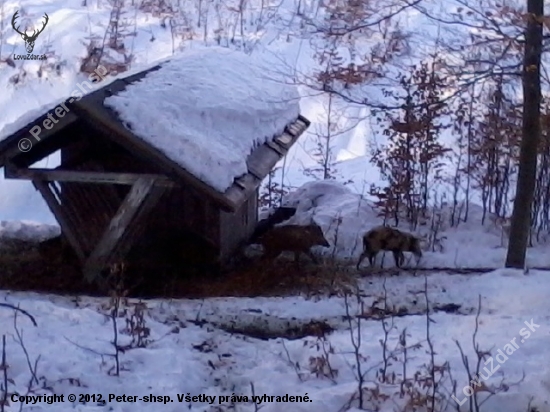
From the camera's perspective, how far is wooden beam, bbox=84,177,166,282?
8.85 meters

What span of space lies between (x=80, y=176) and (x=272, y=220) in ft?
11.4

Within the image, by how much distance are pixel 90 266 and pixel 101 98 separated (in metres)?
1.67

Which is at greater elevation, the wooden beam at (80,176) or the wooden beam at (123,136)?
the wooden beam at (123,136)

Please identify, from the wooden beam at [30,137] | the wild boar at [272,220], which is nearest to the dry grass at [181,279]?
the wild boar at [272,220]

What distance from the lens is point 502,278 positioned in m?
8.92

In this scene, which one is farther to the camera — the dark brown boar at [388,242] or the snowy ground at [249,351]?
the dark brown boar at [388,242]

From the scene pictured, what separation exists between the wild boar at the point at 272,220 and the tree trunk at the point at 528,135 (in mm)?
3062

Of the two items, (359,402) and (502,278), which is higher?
(359,402)

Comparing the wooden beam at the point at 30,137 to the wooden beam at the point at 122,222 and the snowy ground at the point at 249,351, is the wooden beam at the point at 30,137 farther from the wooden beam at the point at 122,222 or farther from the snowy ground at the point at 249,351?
the snowy ground at the point at 249,351

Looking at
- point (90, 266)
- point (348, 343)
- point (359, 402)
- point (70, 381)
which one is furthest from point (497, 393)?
point (90, 266)

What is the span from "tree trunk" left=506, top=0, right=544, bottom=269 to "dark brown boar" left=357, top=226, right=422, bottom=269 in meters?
1.09

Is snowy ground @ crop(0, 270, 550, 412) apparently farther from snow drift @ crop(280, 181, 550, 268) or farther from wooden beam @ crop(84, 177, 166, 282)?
snow drift @ crop(280, 181, 550, 268)

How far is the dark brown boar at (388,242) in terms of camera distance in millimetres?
10219

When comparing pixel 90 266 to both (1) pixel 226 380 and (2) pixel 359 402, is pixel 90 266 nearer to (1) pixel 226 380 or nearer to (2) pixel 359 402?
(1) pixel 226 380
